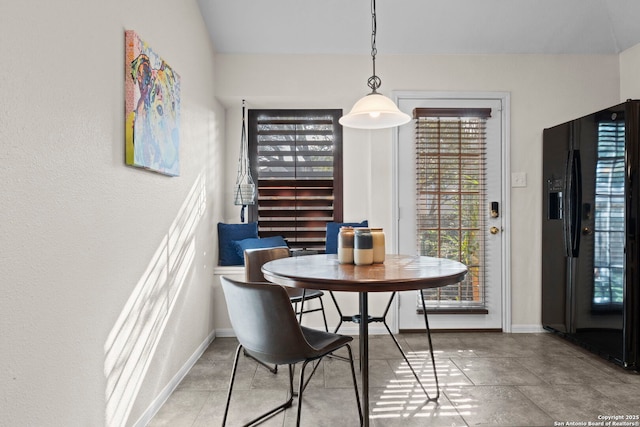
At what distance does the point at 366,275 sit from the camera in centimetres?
157

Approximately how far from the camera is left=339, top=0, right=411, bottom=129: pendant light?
2.10 metres

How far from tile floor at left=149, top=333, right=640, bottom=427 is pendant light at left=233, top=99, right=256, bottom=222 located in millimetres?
1281

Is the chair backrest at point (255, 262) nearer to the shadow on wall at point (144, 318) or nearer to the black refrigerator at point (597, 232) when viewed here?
the shadow on wall at point (144, 318)

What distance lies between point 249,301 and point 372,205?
210cm

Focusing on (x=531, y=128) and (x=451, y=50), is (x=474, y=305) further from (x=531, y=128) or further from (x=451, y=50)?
(x=451, y=50)

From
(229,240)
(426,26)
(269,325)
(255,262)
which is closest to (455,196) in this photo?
(426,26)

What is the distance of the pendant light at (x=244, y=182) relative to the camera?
342 cm

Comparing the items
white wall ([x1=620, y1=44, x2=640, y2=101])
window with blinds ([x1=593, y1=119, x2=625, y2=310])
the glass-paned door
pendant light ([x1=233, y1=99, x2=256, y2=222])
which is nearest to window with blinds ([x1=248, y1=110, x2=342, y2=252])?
pendant light ([x1=233, y1=99, x2=256, y2=222])

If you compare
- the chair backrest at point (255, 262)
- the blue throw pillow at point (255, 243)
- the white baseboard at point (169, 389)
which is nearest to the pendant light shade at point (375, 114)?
the chair backrest at point (255, 262)

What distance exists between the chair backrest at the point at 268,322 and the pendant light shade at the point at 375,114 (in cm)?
119

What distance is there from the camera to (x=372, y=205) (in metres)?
3.39

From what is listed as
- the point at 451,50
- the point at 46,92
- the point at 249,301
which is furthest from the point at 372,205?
the point at 46,92

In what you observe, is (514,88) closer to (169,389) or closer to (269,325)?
(269,325)

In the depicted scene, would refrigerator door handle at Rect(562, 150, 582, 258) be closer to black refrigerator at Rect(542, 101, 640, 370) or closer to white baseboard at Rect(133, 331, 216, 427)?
black refrigerator at Rect(542, 101, 640, 370)
